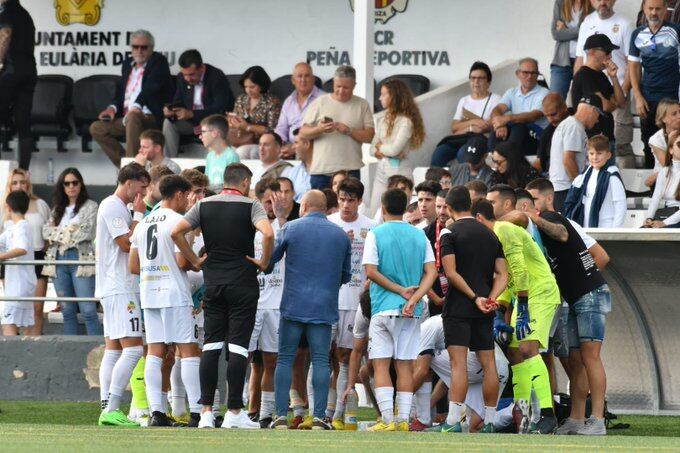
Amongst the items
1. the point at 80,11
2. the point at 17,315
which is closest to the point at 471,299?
the point at 17,315

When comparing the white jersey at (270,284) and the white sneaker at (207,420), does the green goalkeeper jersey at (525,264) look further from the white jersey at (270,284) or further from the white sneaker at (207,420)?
the white sneaker at (207,420)

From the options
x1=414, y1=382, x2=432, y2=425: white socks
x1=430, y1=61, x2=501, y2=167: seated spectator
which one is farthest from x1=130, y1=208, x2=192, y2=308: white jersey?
x1=430, y1=61, x2=501, y2=167: seated spectator

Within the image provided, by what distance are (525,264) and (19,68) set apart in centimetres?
957

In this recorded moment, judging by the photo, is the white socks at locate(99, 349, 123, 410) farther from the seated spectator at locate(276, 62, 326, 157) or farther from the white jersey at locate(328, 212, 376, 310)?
the seated spectator at locate(276, 62, 326, 157)

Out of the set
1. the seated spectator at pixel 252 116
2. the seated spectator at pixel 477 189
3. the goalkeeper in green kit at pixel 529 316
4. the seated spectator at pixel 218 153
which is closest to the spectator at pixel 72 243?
the seated spectator at pixel 218 153

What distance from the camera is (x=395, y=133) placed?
16672mm

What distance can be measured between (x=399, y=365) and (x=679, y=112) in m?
5.10

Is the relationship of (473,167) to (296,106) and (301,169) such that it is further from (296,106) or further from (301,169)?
(296,106)

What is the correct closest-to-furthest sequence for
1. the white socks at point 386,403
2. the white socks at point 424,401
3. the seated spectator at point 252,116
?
1. the white socks at point 386,403
2. the white socks at point 424,401
3. the seated spectator at point 252,116

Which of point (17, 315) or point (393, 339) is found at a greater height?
point (17, 315)

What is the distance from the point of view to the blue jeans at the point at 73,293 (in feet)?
53.3

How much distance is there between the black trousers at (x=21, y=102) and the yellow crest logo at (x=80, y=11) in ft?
8.17

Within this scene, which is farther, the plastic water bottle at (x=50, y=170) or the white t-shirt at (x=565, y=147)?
the plastic water bottle at (x=50, y=170)

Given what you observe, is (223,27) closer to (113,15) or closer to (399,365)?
(113,15)
